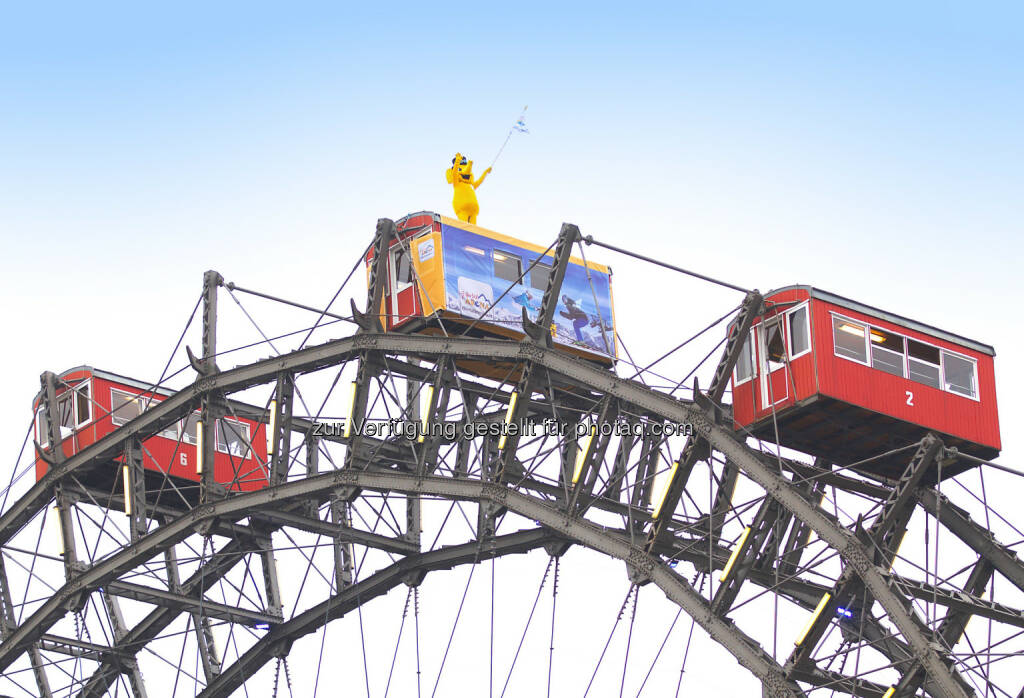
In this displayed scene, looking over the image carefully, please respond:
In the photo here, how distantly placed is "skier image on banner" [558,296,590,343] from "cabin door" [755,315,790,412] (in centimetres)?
676

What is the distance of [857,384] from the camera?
41.2m

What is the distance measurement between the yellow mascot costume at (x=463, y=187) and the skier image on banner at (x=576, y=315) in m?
3.74

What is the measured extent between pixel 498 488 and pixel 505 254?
7.59 m

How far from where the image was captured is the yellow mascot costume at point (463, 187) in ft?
164

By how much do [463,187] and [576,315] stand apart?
15.9 feet

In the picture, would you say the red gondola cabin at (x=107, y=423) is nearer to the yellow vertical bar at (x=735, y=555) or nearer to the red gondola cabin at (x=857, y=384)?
the red gondola cabin at (x=857, y=384)

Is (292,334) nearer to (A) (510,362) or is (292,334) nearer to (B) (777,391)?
(A) (510,362)

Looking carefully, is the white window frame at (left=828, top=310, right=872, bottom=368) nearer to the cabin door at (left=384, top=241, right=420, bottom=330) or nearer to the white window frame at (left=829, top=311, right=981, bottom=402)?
the white window frame at (left=829, top=311, right=981, bottom=402)

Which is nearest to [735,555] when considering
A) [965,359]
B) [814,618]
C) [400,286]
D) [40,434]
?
[814,618]

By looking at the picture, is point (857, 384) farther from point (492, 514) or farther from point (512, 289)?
point (512, 289)

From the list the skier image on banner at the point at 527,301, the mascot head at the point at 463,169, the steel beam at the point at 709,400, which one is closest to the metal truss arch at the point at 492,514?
the steel beam at the point at 709,400

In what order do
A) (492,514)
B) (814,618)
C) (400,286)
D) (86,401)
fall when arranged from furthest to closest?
(86,401), (400,286), (492,514), (814,618)

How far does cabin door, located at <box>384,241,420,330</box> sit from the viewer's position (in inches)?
1865

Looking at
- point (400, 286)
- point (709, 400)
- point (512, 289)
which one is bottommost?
point (709, 400)
